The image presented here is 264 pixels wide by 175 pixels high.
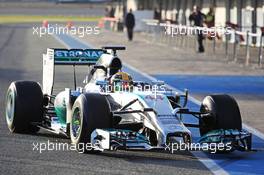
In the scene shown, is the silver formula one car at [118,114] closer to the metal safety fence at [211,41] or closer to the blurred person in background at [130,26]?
the metal safety fence at [211,41]

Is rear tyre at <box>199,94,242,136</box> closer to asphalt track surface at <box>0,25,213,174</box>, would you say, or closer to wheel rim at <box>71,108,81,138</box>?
asphalt track surface at <box>0,25,213,174</box>

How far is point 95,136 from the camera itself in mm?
10430

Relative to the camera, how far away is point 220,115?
11172 mm

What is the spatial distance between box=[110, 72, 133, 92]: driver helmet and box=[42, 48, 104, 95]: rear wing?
145cm

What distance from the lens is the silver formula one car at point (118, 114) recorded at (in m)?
10.4

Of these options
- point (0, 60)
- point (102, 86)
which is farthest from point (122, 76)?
point (0, 60)

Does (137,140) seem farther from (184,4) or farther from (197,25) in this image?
(184,4)

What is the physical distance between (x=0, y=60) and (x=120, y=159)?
22577 millimetres

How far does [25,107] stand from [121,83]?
54.8 inches

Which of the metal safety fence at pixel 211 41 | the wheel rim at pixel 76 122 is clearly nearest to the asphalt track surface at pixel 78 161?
the wheel rim at pixel 76 122

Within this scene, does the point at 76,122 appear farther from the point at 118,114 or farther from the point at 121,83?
the point at 121,83

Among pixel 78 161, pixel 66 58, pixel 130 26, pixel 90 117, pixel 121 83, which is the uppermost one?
pixel 66 58

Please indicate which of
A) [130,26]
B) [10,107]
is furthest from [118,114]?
[130,26]

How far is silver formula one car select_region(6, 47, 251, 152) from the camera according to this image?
10398 millimetres
